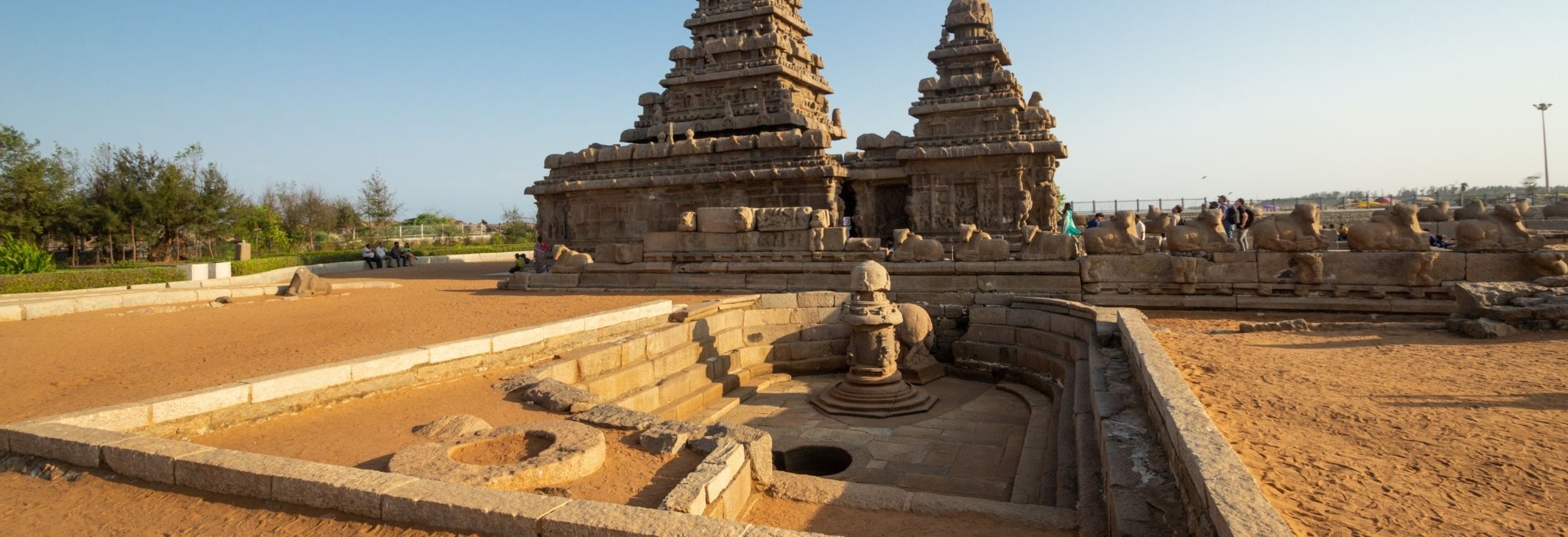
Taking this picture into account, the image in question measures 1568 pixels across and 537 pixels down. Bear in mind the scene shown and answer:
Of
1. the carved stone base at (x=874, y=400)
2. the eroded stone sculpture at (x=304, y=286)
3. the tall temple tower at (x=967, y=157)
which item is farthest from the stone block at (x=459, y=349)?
the tall temple tower at (x=967, y=157)

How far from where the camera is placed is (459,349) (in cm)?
715

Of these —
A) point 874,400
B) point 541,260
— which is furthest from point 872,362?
point 541,260


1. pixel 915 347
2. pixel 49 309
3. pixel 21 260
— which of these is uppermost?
pixel 21 260

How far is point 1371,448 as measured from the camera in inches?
160

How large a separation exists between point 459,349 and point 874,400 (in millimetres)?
4490

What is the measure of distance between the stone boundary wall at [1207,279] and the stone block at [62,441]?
30.1 ft

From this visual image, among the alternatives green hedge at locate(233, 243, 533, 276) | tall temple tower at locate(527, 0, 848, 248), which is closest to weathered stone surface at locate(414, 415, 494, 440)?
tall temple tower at locate(527, 0, 848, 248)

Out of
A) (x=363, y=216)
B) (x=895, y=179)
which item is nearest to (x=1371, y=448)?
(x=895, y=179)

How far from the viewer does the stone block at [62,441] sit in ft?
13.8

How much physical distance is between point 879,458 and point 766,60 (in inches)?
666

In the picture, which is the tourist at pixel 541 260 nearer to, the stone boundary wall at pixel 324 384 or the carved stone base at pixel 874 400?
the stone boundary wall at pixel 324 384

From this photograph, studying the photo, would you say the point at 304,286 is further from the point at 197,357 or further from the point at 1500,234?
the point at 1500,234

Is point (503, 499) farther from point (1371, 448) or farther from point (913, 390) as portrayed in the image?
point (913, 390)

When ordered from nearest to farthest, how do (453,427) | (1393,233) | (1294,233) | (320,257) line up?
1. (453,427)
2. (1393,233)
3. (1294,233)
4. (320,257)
